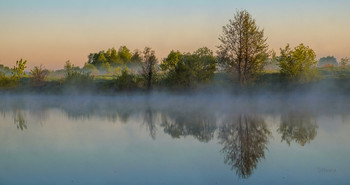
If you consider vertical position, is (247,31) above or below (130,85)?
above

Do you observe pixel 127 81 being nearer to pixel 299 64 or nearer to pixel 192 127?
pixel 299 64

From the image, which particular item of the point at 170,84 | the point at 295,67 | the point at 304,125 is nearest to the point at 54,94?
the point at 170,84

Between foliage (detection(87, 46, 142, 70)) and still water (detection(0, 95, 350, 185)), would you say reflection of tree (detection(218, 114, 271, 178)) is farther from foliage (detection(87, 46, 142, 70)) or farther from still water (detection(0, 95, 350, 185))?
foliage (detection(87, 46, 142, 70))

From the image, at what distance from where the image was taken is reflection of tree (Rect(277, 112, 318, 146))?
44.7ft

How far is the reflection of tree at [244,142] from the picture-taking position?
32.1ft

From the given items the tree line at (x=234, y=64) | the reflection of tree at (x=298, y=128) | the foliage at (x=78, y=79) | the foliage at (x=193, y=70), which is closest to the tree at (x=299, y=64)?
the tree line at (x=234, y=64)

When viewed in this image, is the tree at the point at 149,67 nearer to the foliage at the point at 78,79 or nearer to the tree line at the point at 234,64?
the tree line at the point at 234,64

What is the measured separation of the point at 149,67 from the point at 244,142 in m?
30.9

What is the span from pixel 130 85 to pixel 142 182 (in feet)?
122

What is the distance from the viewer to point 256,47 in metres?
37.9

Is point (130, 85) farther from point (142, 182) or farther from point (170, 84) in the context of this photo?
point (142, 182)

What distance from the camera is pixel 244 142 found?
12.9 meters

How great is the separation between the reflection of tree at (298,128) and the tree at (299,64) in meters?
17.3

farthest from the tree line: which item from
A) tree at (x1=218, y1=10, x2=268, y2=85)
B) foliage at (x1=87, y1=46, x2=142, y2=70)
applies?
foliage at (x1=87, y1=46, x2=142, y2=70)
